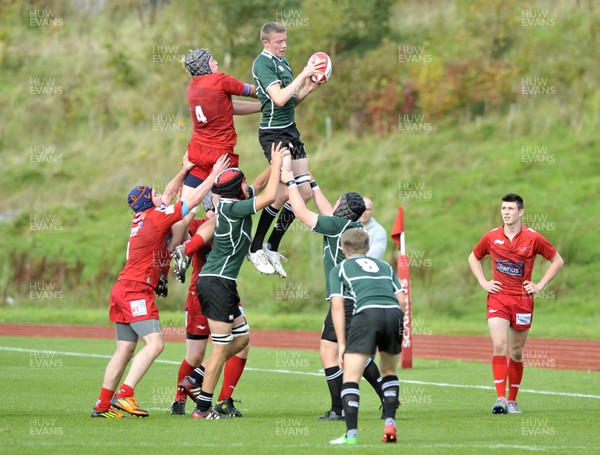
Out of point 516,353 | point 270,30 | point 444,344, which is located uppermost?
point 270,30

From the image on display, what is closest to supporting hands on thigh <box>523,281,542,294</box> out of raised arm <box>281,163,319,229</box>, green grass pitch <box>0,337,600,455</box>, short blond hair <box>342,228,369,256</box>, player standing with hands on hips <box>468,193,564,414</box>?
player standing with hands on hips <box>468,193,564,414</box>

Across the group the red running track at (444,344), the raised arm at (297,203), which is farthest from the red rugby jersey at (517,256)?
the red running track at (444,344)

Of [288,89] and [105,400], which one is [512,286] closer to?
[288,89]

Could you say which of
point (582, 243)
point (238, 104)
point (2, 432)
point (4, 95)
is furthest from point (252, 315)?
point (4, 95)

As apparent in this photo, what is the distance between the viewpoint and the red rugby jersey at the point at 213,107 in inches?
500

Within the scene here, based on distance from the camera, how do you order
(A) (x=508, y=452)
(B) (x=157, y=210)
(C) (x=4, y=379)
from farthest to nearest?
1. (C) (x=4, y=379)
2. (B) (x=157, y=210)
3. (A) (x=508, y=452)

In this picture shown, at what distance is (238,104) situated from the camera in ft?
43.1

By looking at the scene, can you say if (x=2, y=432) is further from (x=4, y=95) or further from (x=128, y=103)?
(x=4, y=95)

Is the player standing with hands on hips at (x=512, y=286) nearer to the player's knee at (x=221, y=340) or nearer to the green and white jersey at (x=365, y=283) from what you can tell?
the player's knee at (x=221, y=340)

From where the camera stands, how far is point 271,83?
12211 millimetres

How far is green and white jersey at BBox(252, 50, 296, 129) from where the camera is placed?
40.4ft

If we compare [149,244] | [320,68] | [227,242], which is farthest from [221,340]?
[320,68]

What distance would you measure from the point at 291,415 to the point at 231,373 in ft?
2.79

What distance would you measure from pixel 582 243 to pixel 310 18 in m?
17.6
